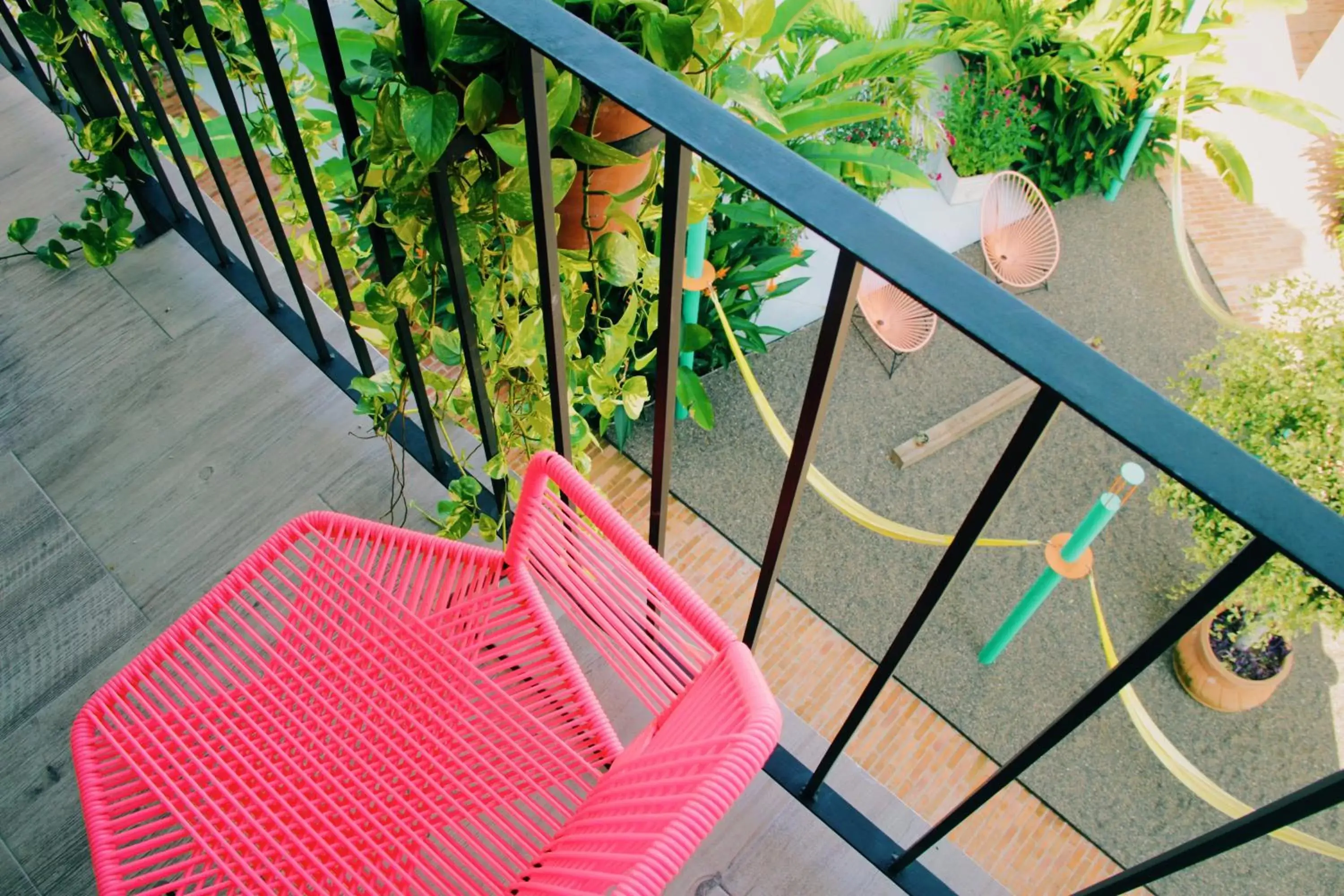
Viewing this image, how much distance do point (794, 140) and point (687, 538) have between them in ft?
6.42

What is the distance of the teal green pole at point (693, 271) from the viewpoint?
11.7 ft

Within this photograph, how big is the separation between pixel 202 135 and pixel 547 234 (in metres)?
0.66

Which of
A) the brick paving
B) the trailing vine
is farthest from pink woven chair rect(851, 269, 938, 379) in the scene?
the trailing vine

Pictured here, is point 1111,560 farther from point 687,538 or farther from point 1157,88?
point 1157,88

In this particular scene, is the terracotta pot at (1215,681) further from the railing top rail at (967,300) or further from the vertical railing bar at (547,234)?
the railing top rail at (967,300)

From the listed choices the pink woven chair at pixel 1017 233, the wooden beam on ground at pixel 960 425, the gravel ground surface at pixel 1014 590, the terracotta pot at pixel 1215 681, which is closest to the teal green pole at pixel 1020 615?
the gravel ground surface at pixel 1014 590

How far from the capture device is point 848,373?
6.36 metres

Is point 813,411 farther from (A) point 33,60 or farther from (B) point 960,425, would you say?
(B) point 960,425

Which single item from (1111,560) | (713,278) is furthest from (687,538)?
(1111,560)

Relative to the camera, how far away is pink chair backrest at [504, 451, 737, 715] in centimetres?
79

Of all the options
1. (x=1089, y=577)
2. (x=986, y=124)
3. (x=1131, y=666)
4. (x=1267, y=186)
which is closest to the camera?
(x=1131, y=666)

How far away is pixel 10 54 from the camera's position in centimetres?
179

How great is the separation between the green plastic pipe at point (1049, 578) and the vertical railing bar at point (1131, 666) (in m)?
2.96

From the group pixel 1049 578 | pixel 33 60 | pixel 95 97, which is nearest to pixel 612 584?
pixel 95 97
